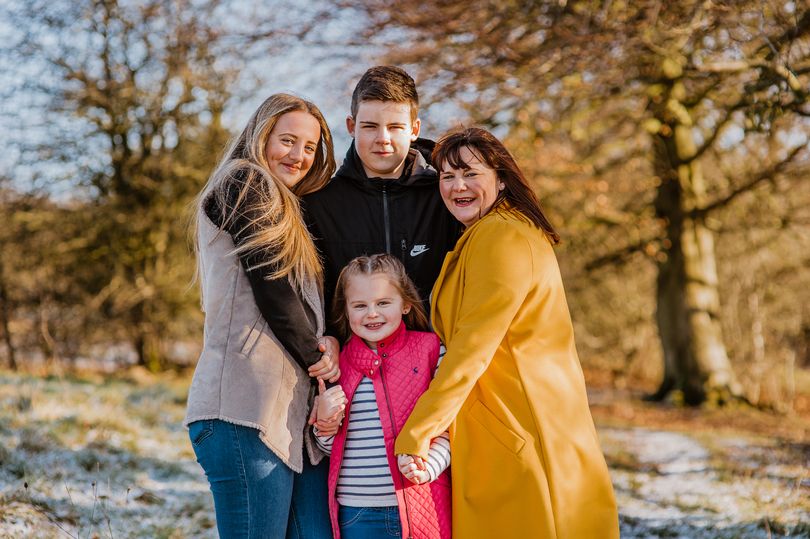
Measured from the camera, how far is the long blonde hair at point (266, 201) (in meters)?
2.49

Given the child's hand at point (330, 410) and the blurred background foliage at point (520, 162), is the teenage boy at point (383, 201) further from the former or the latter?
the blurred background foliage at point (520, 162)

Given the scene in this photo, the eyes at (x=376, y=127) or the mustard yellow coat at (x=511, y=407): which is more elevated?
the eyes at (x=376, y=127)

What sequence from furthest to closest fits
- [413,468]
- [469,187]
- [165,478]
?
[165,478], [469,187], [413,468]

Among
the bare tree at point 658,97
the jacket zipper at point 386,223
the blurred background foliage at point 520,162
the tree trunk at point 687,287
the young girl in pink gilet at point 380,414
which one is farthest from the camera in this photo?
the tree trunk at point 687,287

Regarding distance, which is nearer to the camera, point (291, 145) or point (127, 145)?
point (291, 145)

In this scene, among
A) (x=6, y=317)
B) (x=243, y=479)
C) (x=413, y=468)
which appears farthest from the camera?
(x=6, y=317)

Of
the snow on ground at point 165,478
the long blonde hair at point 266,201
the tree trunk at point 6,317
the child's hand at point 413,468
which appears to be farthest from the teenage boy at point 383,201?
the tree trunk at point 6,317

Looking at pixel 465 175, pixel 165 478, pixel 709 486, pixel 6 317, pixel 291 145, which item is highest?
pixel 291 145

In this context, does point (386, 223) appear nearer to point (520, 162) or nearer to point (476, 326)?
point (476, 326)

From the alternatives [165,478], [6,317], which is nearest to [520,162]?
→ [165,478]

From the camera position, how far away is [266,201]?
255 centimetres

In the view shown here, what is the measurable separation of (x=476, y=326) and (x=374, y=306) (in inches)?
15.9

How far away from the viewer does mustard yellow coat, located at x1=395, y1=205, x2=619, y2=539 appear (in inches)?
94.1

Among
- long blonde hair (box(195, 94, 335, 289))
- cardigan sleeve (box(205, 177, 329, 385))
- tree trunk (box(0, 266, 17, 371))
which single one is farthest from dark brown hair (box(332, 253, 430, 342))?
tree trunk (box(0, 266, 17, 371))
